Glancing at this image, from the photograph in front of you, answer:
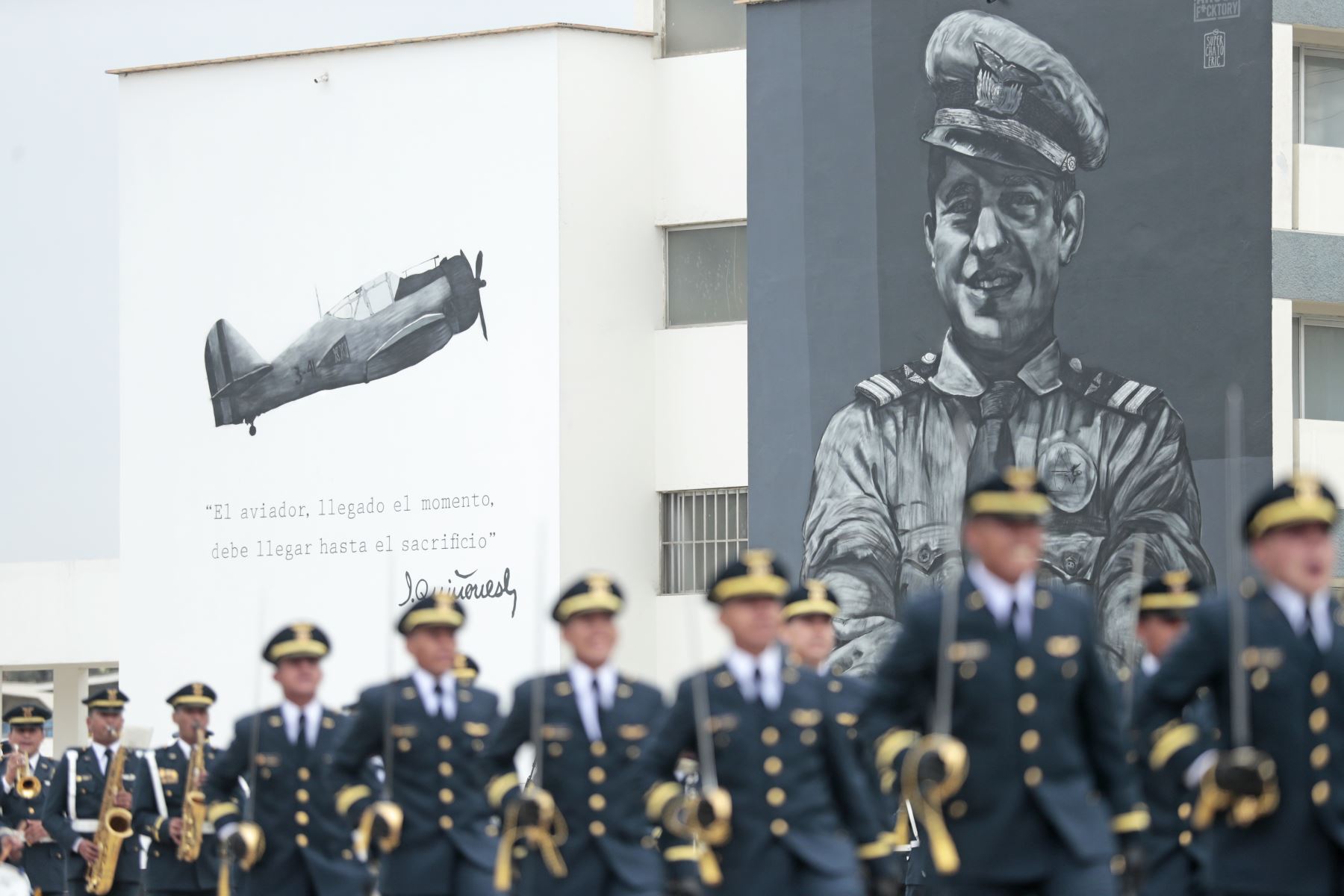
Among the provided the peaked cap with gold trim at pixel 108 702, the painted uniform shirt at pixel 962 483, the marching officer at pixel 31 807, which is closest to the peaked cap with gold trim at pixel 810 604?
the peaked cap with gold trim at pixel 108 702

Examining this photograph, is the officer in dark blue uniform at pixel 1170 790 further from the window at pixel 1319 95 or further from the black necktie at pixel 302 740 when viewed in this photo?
the window at pixel 1319 95

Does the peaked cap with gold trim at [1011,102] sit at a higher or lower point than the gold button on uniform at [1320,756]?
higher

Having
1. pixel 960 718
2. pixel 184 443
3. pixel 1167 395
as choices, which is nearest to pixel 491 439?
pixel 184 443

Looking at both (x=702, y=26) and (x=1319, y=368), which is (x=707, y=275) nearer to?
(x=702, y=26)

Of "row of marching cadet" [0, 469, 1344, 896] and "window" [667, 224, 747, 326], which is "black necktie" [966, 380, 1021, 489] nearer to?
"window" [667, 224, 747, 326]

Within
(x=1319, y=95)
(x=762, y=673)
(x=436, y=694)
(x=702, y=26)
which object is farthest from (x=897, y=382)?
(x=762, y=673)

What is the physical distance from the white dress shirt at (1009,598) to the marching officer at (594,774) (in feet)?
9.68

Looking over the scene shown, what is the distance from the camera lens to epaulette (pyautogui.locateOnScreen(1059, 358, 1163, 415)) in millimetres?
31359

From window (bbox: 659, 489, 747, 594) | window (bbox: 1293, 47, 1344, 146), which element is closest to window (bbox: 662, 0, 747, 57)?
window (bbox: 659, 489, 747, 594)

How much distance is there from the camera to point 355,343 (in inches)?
1404

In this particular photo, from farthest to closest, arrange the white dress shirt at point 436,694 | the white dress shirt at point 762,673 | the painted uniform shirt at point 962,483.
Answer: the painted uniform shirt at point 962,483 → the white dress shirt at point 436,694 → the white dress shirt at point 762,673

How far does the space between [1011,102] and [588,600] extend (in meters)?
21.7

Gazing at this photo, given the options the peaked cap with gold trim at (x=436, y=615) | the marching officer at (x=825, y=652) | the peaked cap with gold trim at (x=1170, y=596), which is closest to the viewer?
the marching officer at (x=825, y=652)

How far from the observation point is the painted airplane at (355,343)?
34.9 metres
